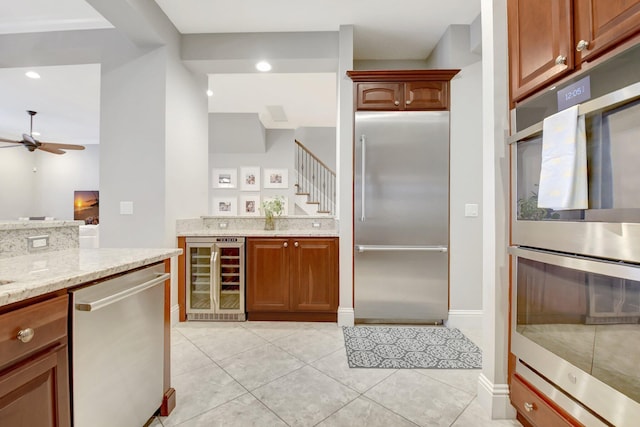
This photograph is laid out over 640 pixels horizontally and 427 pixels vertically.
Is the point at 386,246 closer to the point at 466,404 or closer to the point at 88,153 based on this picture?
the point at 466,404

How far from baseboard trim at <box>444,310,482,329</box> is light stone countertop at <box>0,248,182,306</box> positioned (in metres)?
2.61

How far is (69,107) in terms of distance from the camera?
16.9 feet

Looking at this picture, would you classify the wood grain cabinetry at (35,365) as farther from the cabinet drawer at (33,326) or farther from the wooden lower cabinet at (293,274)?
the wooden lower cabinet at (293,274)

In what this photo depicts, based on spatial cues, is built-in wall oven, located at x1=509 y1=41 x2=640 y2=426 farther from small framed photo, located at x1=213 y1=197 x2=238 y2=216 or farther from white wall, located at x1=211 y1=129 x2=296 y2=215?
small framed photo, located at x1=213 y1=197 x2=238 y2=216

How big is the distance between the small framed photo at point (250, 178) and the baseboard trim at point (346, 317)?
166 inches

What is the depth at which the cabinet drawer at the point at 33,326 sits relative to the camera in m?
0.78

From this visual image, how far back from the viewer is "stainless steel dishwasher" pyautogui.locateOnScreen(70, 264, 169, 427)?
1.02 meters

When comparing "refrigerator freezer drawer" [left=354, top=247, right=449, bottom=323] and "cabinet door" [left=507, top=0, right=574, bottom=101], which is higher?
"cabinet door" [left=507, top=0, right=574, bottom=101]

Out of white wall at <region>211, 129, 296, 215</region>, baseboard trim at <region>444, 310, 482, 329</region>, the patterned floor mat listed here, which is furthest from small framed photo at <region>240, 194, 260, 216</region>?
baseboard trim at <region>444, 310, 482, 329</region>

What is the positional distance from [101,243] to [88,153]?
22.1ft

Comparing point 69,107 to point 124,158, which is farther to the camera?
point 69,107

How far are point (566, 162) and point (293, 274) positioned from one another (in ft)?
7.56

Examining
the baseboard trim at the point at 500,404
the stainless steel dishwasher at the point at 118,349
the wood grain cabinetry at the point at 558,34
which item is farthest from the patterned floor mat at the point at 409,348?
the wood grain cabinetry at the point at 558,34

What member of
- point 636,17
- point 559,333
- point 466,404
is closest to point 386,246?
point 466,404
